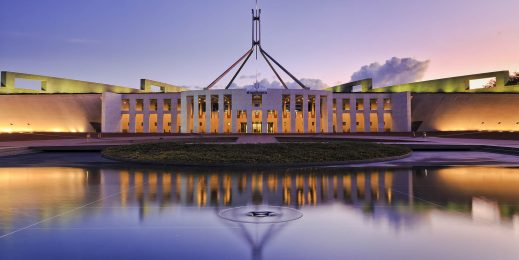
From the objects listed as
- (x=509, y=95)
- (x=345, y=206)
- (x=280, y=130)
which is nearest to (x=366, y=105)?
(x=280, y=130)

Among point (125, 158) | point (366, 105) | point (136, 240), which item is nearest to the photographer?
point (136, 240)

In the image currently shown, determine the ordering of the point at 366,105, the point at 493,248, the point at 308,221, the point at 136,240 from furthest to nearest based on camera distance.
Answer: the point at 366,105, the point at 308,221, the point at 136,240, the point at 493,248

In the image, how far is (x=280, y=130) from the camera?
57406mm

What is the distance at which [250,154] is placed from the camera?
15969mm

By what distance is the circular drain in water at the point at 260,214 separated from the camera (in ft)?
19.9

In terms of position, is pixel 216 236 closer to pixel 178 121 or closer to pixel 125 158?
pixel 125 158

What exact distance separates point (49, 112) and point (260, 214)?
199 ft

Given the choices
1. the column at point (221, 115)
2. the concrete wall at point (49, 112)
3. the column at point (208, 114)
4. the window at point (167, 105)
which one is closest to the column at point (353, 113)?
the column at point (221, 115)

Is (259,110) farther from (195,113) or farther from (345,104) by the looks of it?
(345,104)

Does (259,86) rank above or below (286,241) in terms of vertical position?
above

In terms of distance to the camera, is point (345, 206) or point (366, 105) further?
point (366, 105)

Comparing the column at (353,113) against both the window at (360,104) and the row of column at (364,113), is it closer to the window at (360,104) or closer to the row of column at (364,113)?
the row of column at (364,113)

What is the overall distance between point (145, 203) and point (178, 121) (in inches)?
2294

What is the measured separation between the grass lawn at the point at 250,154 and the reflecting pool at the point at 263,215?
3.53 metres
